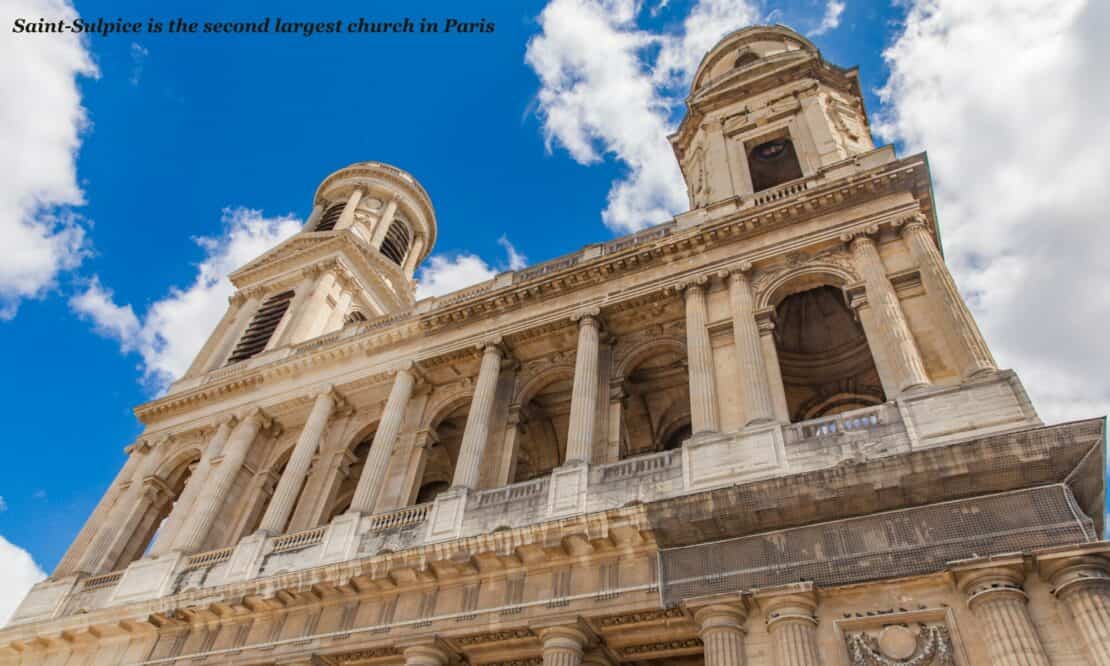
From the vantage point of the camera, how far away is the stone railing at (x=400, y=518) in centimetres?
1617

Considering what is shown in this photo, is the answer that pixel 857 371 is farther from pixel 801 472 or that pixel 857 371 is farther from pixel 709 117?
pixel 709 117

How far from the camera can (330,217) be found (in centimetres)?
3822

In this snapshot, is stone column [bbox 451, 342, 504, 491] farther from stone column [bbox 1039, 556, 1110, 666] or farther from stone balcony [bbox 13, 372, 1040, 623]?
stone column [bbox 1039, 556, 1110, 666]

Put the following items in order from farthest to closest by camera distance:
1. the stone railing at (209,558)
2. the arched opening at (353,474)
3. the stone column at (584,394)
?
the arched opening at (353,474)
the stone railing at (209,558)
the stone column at (584,394)

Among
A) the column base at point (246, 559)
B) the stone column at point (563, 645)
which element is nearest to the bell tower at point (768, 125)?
the stone column at point (563, 645)

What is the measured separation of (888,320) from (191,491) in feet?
62.2

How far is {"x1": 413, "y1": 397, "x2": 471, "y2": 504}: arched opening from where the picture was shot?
2084 centimetres

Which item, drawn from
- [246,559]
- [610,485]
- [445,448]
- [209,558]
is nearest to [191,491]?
[209,558]

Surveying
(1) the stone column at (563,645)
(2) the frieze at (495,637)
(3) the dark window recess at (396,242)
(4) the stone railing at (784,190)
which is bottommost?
(1) the stone column at (563,645)

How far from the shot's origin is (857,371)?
20.1 meters

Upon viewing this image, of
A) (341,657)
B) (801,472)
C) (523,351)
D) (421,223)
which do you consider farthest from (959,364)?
(421,223)

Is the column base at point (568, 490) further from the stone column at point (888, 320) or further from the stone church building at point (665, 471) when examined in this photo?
the stone column at point (888, 320)

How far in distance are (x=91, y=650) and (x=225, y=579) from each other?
3936mm

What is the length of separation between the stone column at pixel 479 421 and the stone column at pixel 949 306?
1008 centimetres
